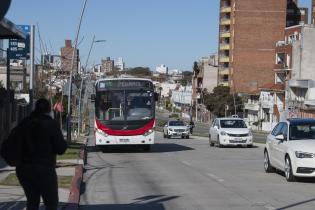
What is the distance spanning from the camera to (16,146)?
8.13m

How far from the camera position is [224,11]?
127 m

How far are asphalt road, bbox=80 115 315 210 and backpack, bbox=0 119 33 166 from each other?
4.23 metres

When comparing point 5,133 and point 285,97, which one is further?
point 285,97

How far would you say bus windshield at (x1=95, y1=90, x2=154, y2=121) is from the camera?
29516mm

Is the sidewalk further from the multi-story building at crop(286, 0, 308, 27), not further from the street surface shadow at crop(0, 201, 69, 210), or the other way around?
the multi-story building at crop(286, 0, 308, 27)

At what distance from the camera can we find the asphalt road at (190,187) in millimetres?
12633

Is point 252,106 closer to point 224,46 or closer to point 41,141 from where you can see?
point 224,46

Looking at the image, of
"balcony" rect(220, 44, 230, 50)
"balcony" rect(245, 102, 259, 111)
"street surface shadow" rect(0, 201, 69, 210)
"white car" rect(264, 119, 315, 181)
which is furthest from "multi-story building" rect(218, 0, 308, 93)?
"street surface shadow" rect(0, 201, 69, 210)

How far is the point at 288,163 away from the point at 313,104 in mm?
67181

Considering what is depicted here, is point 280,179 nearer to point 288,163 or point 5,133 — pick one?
point 288,163

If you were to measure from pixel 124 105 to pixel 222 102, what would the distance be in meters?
91.1

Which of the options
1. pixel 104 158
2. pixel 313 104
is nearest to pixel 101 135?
pixel 104 158

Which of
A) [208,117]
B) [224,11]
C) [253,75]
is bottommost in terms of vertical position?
[208,117]

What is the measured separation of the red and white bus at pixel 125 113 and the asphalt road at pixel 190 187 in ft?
19.1
